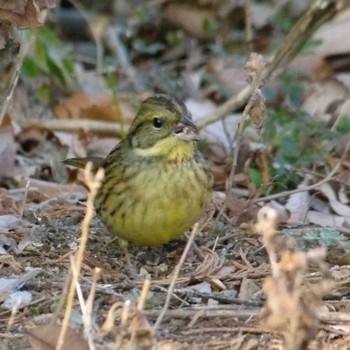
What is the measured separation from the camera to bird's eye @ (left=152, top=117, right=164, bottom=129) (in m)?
4.86

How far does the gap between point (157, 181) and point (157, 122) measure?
0.29 metres

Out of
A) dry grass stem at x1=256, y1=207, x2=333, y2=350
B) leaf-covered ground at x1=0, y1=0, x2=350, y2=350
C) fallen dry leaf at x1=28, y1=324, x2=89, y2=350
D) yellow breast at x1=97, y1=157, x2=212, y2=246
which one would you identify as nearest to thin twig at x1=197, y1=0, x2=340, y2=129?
leaf-covered ground at x1=0, y1=0, x2=350, y2=350

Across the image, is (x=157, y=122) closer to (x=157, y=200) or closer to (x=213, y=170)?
(x=157, y=200)

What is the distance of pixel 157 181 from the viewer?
472 centimetres

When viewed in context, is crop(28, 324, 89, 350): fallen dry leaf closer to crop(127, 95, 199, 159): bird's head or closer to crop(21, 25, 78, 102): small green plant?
crop(127, 95, 199, 159): bird's head

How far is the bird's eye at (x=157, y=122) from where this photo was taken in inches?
191

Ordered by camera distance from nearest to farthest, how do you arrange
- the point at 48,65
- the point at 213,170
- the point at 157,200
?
the point at 157,200 → the point at 213,170 → the point at 48,65

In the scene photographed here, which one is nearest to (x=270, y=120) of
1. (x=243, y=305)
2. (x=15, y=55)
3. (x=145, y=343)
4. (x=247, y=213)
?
(x=247, y=213)

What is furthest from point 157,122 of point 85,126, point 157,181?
point 85,126

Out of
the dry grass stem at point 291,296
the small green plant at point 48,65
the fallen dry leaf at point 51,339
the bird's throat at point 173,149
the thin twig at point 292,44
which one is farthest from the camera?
the small green plant at point 48,65

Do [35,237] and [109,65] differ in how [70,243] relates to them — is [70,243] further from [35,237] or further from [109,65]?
[109,65]

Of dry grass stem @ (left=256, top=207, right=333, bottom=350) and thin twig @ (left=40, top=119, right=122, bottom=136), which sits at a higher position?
dry grass stem @ (left=256, top=207, right=333, bottom=350)

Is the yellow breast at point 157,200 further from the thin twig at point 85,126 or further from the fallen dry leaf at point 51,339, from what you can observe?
the thin twig at point 85,126

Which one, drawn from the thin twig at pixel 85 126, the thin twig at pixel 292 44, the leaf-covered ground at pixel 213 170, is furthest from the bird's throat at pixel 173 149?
the thin twig at pixel 85 126
